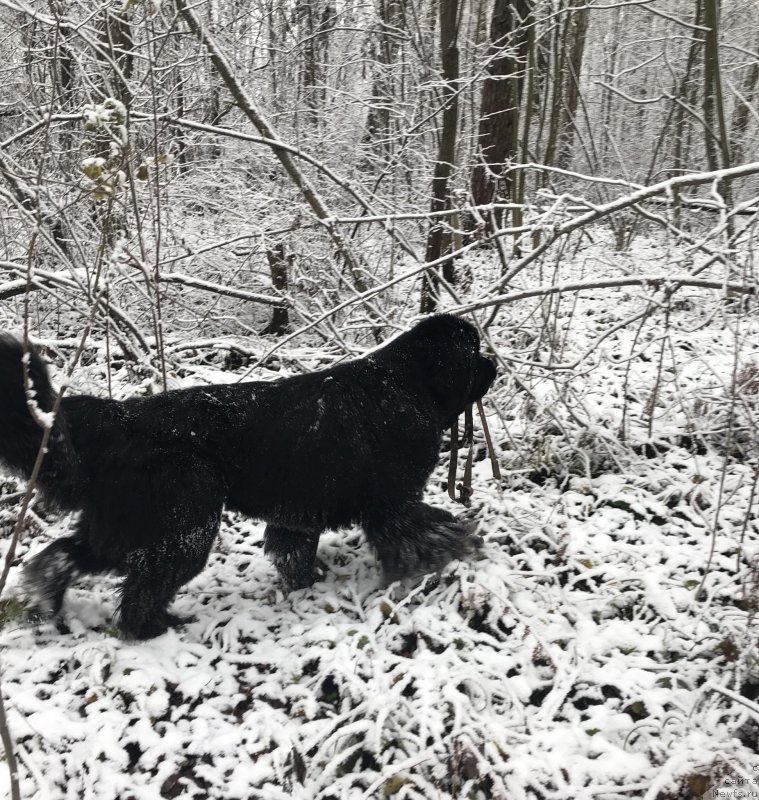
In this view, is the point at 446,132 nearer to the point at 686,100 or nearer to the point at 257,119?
the point at 257,119

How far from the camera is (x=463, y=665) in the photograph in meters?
2.75

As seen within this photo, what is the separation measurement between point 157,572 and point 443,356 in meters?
1.88

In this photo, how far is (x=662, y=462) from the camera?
13.5 ft

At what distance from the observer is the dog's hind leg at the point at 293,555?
135 inches

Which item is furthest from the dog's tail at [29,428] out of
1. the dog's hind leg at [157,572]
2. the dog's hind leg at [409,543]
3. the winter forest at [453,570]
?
the dog's hind leg at [409,543]

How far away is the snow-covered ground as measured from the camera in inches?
90.3

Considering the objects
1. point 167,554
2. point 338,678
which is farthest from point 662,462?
point 167,554

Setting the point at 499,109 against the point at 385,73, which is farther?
the point at 385,73

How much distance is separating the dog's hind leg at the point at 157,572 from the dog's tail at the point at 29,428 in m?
0.49

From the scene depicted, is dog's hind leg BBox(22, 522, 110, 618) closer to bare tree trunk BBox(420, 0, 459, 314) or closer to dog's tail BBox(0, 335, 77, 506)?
dog's tail BBox(0, 335, 77, 506)

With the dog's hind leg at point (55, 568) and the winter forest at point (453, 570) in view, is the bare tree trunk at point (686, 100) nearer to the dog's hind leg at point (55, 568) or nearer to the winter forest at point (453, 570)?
the winter forest at point (453, 570)

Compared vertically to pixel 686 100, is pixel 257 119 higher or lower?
lower

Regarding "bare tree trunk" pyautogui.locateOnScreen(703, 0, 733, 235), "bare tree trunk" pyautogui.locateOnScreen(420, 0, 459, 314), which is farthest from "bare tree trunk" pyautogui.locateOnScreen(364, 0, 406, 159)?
"bare tree trunk" pyautogui.locateOnScreen(703, 0, 733, 235)

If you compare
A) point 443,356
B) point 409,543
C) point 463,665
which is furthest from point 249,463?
point 463,665
